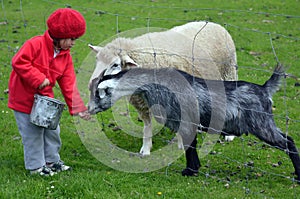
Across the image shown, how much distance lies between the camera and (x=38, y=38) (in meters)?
4.11

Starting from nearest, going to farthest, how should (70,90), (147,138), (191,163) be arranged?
(70,90) → (191,163) → (147,138)

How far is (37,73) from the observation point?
396cm

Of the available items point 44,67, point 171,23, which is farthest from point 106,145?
point 171,23

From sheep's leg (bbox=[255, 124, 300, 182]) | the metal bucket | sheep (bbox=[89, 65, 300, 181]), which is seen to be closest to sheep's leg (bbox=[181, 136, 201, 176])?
sheep (bbox=[89, 65, 300, 181])

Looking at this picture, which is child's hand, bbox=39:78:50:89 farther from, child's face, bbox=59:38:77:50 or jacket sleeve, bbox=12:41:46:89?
child's face, bbox=59:38:77:50

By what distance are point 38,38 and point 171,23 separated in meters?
7.87

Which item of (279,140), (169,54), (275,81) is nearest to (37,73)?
(169,54)

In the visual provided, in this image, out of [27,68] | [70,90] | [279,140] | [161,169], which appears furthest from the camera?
[161,169]

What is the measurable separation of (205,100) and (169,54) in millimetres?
702

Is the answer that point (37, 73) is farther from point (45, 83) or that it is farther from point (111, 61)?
point (111, 61)

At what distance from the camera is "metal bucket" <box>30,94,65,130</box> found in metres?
4.07

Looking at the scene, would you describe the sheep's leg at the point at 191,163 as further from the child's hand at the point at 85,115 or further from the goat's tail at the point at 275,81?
the child's hand at the point at 85,115

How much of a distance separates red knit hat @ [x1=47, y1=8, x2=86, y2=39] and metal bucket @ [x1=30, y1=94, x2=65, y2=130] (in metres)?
0.61

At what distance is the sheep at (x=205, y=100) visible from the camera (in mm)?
4285
